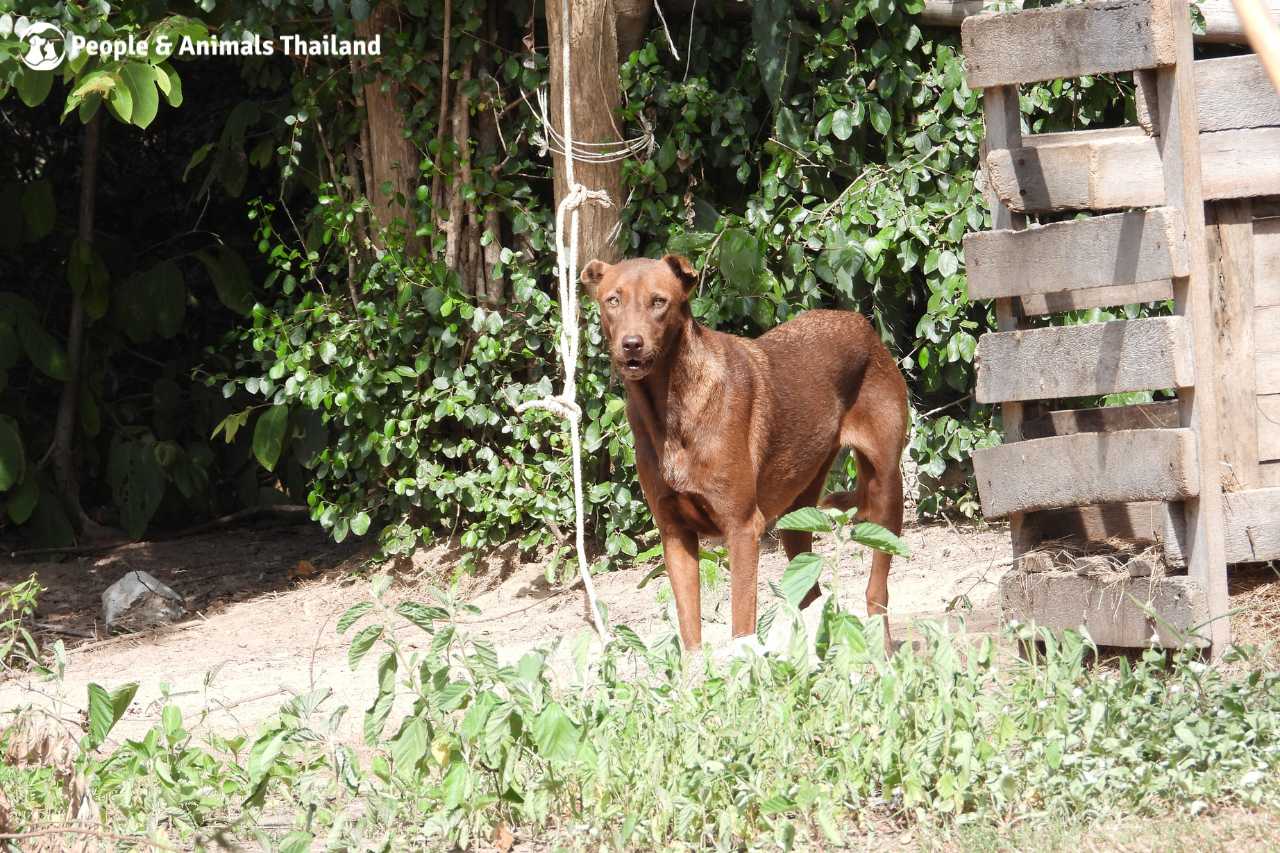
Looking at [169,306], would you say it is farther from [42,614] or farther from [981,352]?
[981,352]

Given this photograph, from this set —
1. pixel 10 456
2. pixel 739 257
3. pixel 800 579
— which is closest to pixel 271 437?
pixel 10 456

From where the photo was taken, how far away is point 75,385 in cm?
938

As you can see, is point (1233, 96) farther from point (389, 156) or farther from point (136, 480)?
point (136, 480)

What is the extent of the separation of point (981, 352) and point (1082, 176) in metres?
0.69

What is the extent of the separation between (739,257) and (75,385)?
199 inches

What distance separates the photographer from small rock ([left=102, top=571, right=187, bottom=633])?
7539mm

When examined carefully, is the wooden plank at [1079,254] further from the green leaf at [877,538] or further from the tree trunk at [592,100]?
the tree trunk at [592,100]

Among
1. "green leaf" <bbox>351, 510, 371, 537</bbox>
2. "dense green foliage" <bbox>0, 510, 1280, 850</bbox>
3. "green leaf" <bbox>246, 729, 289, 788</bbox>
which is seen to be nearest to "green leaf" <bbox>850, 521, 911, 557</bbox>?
"dense green foliage" <bbox>0, 510, 1280, 850</bbox>

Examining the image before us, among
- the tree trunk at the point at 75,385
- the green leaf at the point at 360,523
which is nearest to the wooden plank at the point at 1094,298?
the green leaf at the point at 360,523

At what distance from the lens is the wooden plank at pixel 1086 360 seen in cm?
434

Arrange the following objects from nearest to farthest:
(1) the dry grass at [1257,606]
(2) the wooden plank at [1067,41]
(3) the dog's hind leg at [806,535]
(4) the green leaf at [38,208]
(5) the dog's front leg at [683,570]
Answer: (2) the wooden plank at [1067,41] → (1) the dry grass at [1257,606] → (5) the dog's front leg at [683,570] → (3) the dog's hind leg at [806,535] → (4) the green leaf at [38,208]

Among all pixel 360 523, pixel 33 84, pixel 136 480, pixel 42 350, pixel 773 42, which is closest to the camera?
pixel 33 84

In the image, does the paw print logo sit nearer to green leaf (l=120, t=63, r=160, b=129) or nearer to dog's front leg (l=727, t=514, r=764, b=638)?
green leaf (l=120, t=63, r=160, b=129)

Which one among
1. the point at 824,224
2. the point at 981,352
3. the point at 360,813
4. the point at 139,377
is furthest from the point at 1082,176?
the point at 139,377
